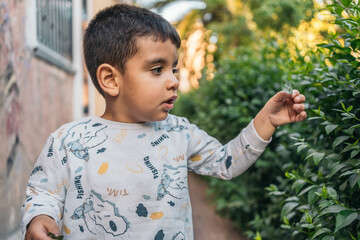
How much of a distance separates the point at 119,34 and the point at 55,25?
453 centimetres

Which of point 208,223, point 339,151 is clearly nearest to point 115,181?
point 339,151

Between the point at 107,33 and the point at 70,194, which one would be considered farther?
the point at 107,33

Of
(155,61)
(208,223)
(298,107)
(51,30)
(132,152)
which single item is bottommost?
(208,223)

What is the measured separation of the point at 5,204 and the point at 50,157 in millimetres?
1800

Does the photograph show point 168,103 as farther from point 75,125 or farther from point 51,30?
point 51,30

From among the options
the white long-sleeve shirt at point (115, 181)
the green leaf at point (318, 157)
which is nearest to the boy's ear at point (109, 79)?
the white long-sleeve shirt at point (115, 181)

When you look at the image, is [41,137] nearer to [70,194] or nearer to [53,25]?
[53,25]

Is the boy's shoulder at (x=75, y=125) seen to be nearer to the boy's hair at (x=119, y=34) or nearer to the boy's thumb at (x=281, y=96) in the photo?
the boy's hair at (x=119, y=34)

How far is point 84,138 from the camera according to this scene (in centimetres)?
183

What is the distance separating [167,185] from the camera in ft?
5.87

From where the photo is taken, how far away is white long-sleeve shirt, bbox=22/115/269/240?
171cm

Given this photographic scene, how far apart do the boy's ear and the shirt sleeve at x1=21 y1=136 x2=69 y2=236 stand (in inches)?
13.7

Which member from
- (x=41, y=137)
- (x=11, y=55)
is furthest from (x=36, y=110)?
(x=11, y=55)

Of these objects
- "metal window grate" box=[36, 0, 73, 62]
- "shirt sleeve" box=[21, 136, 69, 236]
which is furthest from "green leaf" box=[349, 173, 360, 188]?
"metal window grate" box=[36, 0, 73, 62]
